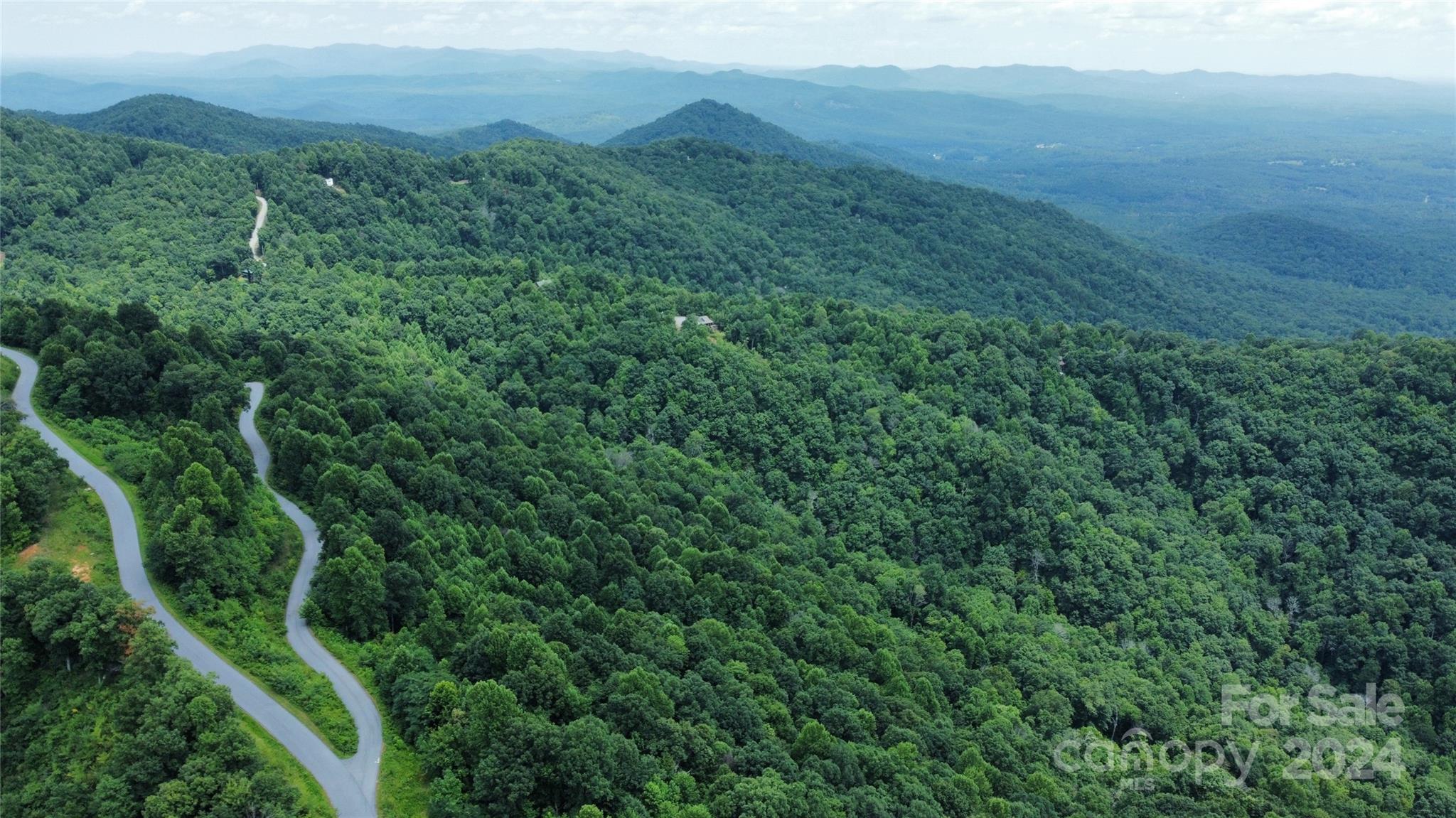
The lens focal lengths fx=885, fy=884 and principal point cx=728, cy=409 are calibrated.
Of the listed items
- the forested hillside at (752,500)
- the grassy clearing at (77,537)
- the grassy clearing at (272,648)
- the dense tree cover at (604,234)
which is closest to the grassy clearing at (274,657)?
the grassy clearing at (272,648)

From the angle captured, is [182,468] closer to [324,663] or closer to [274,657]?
[274,657]

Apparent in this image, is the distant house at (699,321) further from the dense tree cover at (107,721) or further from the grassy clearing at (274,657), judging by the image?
Answer: the dense tree cover at (107,721)

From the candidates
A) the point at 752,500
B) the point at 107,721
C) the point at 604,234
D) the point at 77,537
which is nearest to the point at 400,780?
the point at 107,721

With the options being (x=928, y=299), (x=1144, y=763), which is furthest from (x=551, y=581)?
(x=928, y=299)

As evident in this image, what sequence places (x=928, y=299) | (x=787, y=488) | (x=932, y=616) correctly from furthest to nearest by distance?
(x=928, y=299) → (x=787, y=488) → (x=932, y=616)

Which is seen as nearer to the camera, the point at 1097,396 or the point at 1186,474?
the point at 1186,474

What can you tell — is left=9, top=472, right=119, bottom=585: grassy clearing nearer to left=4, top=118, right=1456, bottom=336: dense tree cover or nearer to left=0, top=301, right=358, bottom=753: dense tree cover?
left=0, top=301, right=358, bottom=753: dense tree cover

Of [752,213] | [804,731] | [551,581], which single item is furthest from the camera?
[752,213]

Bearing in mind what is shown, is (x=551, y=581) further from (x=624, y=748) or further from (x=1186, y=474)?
(x=1186, y=474)
